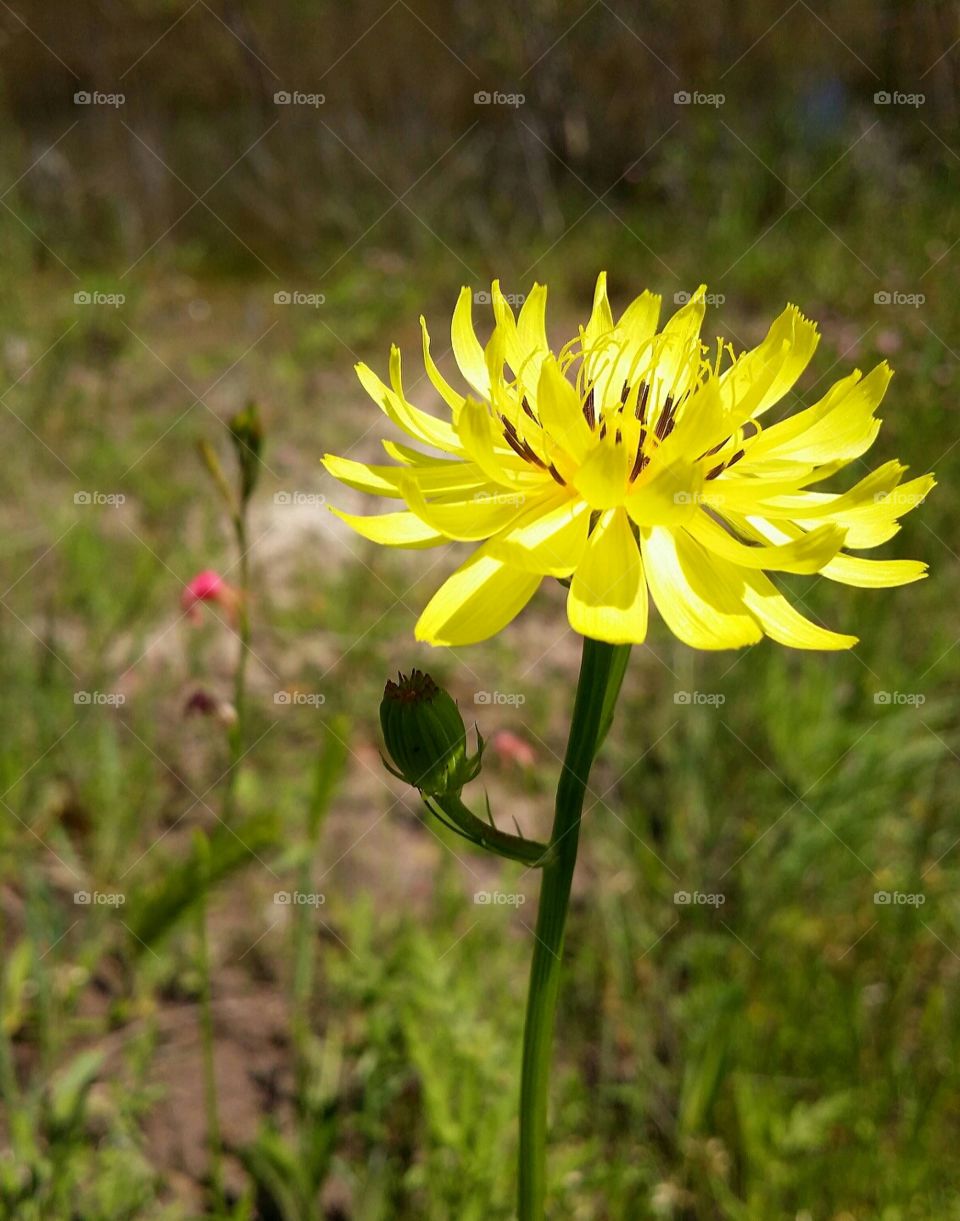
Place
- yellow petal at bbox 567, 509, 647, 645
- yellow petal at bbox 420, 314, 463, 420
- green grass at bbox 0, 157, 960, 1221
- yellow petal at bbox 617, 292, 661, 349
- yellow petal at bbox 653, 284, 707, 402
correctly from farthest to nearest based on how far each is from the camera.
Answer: green grass at bbox 0, 157, 960, 1221, yellow petal at bbox 617, 292, 661, 349, yellow petal at bbox 653, 284, 707, 402, yellow petal at bbox 420, 314, 463, 420, yellow petal at bbox 567, 509, 647, 645

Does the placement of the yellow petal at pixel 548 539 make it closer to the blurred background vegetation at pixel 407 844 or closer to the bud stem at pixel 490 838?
the bud stem at pixel 490 838

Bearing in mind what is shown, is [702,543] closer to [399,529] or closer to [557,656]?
[399,529]

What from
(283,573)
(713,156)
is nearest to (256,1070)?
(283,573)

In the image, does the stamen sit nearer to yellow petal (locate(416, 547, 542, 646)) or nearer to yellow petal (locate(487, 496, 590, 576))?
yellow petal (locate(487, 496, 590, 576))

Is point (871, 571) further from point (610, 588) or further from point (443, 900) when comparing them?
point (443, 900)

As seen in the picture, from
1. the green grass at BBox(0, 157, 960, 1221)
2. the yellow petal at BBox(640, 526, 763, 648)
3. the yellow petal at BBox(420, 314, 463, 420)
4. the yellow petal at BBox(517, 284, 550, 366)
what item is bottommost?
the green grass at BBox(0, 157, 960, 1221)

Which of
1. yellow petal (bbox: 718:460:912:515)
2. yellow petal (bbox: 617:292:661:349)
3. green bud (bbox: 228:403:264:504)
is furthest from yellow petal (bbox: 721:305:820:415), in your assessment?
green bud (bbox: 228:403:264:504)

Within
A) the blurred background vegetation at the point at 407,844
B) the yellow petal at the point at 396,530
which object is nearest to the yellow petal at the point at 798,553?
the yellow petal at the point at 396,530
